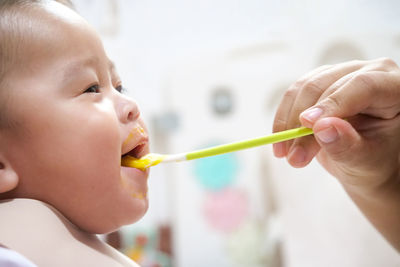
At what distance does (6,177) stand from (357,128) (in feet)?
1.90

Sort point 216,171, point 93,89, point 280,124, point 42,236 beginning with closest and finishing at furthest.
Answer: point 42,236 → point 93,89 → point 280,124 → point 216,171

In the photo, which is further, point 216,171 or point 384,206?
point 216,171

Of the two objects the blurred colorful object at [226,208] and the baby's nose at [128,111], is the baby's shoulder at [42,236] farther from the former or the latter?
the blurred colorful object at [226,208]

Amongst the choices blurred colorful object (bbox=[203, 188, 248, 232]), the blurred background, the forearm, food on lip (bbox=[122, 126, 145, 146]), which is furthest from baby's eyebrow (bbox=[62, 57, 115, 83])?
blurred colorful object (bbox=[203, 188, 248, 232])

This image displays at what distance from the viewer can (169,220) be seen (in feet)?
6.73

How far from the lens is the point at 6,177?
511 millimetres

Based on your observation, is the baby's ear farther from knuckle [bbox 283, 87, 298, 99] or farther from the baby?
knuckle [bbox 283, 87, 298, 99]

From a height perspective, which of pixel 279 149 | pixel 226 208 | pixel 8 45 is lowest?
pixel 226 208

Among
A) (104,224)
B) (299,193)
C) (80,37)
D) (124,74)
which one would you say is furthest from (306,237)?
A: (124,74)

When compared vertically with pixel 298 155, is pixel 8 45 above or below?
above

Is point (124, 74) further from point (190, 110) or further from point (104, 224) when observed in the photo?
point (104, 224)

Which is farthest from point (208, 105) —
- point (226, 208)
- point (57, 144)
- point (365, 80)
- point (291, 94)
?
A: point (57, 144)

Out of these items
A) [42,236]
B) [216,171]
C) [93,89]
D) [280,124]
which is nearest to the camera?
[42,236]

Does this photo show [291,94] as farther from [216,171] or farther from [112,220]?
[216,171]
